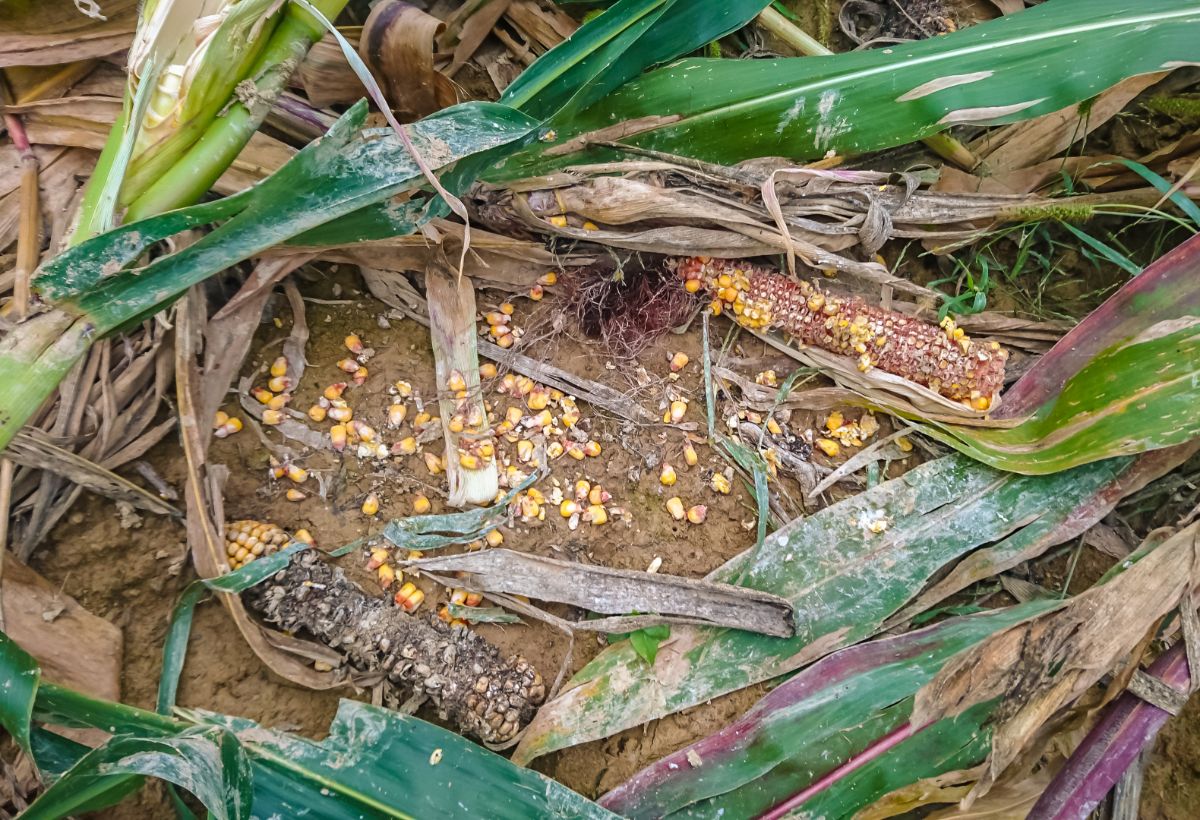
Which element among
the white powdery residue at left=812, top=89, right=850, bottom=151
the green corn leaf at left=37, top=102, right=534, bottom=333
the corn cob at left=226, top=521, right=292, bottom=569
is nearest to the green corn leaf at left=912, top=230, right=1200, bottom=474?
the white powdery residue at left=812, top=89, right=850, bottom=151

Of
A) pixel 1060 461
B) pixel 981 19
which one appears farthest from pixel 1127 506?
pixel 981 19

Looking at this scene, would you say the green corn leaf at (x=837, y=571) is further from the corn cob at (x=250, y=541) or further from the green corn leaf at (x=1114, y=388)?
→ the corn cob at (x=250, y=541)

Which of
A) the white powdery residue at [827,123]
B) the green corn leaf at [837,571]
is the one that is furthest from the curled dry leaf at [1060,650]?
the white powdery residue at [827,123]

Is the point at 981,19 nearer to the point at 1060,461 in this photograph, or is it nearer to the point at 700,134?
the point at 700,134

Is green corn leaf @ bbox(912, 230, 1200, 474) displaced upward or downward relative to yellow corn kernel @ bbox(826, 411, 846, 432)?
upward

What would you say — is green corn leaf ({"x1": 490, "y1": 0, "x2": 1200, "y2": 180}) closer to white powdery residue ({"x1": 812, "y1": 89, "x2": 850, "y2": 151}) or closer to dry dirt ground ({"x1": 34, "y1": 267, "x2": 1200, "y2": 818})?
white powdery residue ({"x1": 812, "y1": 89, "x2": 850, "y2": 151})

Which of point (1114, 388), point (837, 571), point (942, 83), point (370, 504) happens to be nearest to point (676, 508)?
point (837, 571)

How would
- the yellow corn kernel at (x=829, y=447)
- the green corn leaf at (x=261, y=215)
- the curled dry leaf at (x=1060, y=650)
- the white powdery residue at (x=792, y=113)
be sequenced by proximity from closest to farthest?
the green corn leaf at (x=261, y=215) < the curled dry leaf at (x=1060, y=650) < the white powdery residue at (x=792, y=113) < the yellow corn kernel at (x=829, y=447)
